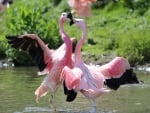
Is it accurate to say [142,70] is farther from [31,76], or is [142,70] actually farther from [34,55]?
[34,55]

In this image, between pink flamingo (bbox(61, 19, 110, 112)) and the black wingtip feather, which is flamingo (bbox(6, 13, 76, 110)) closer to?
pink flamingo (bbox(61, 19, 110, 112))

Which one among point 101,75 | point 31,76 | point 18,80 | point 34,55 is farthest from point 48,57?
point 31,76

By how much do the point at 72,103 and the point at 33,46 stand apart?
6.70 ft

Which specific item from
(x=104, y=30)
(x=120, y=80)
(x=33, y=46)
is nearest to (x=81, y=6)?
(x=33, y=46)

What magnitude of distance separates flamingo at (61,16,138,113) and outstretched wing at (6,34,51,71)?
2.66ft

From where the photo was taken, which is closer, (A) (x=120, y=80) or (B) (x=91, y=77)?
(B) (x=91, y=77)

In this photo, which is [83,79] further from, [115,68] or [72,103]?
[72,103]

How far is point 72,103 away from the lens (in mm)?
15062

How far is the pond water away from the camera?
13773 millimetres

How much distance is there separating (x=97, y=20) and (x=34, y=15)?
5328 millimetres

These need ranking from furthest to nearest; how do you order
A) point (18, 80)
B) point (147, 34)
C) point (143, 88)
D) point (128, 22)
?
point (128, 22) → point (147, 34) → point (18, 80) → point (143, 88)

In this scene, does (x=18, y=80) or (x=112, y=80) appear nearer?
(x=112, y=80)

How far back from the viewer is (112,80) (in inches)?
541

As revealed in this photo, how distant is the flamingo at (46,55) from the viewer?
13664 mm
